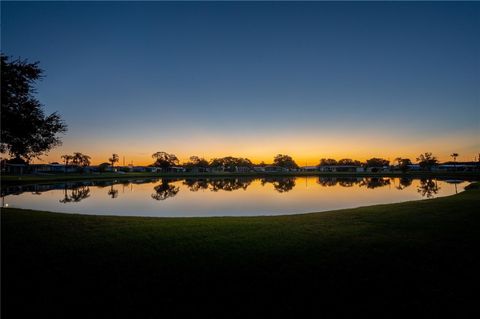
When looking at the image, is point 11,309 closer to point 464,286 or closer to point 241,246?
point 241,246

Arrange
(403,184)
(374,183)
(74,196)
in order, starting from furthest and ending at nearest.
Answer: (374,183) < (403,184) < (74,196)

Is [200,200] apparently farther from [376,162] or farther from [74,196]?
[376,162]

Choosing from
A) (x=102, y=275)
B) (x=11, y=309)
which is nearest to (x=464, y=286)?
(x=102, y=275)

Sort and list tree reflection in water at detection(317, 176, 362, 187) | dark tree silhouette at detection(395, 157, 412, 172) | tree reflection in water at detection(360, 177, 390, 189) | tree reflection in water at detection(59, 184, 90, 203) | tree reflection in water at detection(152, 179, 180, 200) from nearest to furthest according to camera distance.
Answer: tree reflection in water at detection(59, 184, 90, 203)
tree reflection in water at detection(152, 179, 180, 200)
tree reflection in water at detection(360, 177, 390, 189)
tree reflection in water at detection(317, 176, 362, 187)
dark tree silhouette at detection(395, 157, 412, 172)

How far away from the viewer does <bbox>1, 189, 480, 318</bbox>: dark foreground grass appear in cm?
546

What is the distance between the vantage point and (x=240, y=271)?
673 centimetres

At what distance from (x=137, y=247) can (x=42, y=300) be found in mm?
2879

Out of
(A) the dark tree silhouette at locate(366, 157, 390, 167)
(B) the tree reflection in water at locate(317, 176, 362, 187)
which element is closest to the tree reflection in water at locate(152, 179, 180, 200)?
(B) the tree reflection in water at locate(317, 176, 362, 187)

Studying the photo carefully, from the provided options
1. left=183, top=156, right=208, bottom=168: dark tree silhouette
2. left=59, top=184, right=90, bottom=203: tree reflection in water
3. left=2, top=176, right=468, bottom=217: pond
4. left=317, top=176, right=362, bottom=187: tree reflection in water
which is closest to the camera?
left=2, top=176, right=468, bottom=217: pond

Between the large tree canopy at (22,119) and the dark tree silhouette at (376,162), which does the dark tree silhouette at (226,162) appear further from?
the large tree canopy at (22,119)

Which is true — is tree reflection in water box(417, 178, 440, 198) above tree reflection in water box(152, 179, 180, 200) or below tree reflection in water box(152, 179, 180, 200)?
below

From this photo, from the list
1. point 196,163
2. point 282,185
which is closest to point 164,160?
point 196,163

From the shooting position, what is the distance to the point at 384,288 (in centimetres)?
606

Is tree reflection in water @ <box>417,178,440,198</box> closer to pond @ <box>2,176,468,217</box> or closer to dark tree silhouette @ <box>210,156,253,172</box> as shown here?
pond @ <box>2,176,468,217</box>
